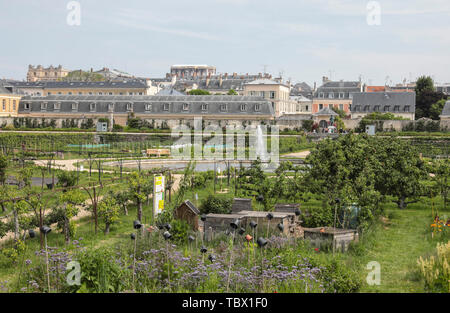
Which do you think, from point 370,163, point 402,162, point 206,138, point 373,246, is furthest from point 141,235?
point 206,138

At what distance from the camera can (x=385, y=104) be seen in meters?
70.1

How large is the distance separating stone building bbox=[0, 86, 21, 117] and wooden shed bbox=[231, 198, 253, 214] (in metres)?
52.6

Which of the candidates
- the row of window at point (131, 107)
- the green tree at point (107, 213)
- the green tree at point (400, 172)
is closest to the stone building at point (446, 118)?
the row of window at point (131, 107)

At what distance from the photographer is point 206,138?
47.1 m

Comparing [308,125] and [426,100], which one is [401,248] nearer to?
[308,125]

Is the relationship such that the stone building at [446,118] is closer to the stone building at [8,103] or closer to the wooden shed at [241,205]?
the wooden shed at [241,205]

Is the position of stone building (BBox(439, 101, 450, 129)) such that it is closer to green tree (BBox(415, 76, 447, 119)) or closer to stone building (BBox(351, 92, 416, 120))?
stone building (BBox(351, 92, 416, 120))

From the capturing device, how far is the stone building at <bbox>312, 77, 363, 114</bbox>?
83312 mm

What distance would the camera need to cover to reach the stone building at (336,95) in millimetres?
83312

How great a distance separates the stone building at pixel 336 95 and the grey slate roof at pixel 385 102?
414 inches

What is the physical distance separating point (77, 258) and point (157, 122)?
50.0 m

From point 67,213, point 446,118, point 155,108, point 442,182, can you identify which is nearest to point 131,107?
point 155,108

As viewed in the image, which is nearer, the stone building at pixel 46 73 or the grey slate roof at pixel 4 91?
the grey slate roof at pixel 4 91

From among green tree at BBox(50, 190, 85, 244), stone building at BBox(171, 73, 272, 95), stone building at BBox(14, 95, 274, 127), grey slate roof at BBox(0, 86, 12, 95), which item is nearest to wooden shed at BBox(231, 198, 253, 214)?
green tree at BBox(50, 190, 85, 244)
